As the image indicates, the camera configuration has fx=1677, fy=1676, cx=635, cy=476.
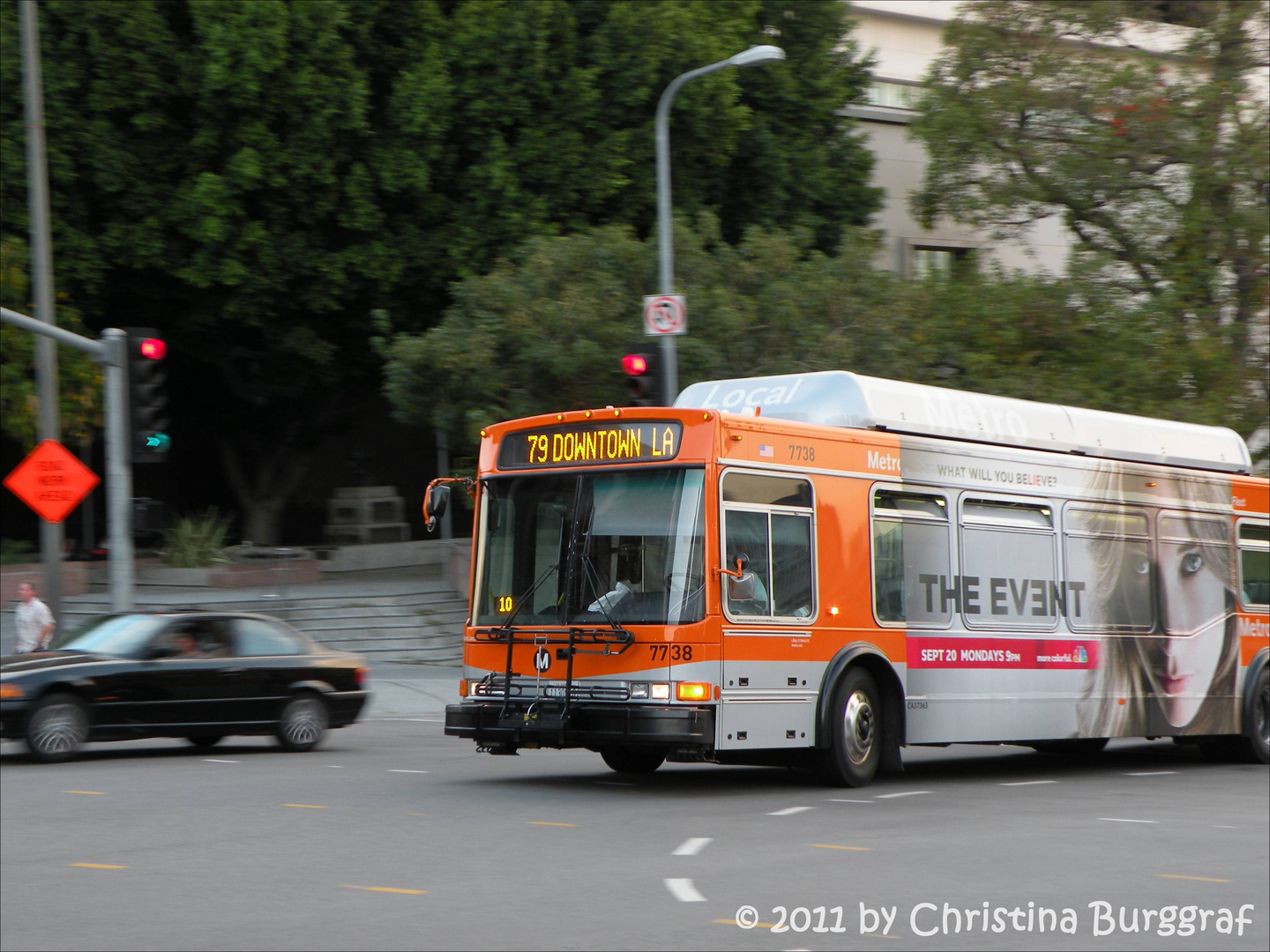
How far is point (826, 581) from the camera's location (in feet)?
41.0

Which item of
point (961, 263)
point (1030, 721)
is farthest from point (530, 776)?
point (961, 263)

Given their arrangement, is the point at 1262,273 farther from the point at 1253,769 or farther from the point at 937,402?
the point at 937,402

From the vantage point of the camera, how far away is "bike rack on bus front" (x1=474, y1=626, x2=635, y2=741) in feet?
38.5

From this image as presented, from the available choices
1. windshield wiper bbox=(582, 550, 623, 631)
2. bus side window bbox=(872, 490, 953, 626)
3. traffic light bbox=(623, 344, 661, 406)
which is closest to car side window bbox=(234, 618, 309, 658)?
traffic light bbox=(623, 344, 661, 406)

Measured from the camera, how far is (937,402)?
551 inches

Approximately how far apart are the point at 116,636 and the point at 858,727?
6970 mm

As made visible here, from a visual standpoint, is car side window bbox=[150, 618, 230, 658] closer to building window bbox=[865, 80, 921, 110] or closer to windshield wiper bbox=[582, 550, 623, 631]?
windshield wiper bbox=[582, 550, 623, 631]

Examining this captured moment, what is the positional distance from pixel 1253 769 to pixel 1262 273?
16.0 meters

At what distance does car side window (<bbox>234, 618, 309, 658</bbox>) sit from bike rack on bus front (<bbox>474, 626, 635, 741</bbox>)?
439cm

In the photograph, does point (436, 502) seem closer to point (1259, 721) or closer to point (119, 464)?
point (119, 464)

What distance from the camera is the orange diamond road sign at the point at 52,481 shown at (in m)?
19.1

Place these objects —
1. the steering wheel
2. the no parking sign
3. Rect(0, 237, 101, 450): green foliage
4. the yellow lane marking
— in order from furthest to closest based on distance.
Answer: Rect(0, 237, 101, 450): green foliage, the no parking sign, the steering wheel, the yellow lane marking

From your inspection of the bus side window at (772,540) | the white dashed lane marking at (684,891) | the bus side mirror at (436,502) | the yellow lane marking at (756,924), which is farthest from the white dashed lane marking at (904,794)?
the yellow lane marking at (756,924)

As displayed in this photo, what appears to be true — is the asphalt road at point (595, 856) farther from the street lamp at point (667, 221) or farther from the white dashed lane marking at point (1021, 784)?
the street lamp at point (667, 221)
